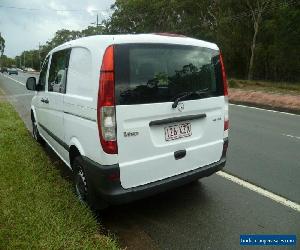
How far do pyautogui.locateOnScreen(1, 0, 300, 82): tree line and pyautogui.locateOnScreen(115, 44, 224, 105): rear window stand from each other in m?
23.7

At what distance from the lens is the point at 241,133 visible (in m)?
9.00

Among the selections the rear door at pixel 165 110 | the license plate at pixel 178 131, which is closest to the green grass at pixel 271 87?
the rear door at pixel 165 110

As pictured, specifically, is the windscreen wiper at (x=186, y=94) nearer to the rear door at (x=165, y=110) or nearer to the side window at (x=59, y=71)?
the rear door at (x=165, y=110)

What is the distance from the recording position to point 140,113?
3.67 meters

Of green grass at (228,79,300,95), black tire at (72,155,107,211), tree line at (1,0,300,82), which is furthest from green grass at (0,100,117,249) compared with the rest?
tree line at (1,0,300,82)

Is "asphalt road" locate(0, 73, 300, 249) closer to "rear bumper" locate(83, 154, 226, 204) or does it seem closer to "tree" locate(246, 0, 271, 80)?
"rear bumper" locate(83, 154, 226, 204)

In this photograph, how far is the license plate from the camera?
13.0 feet

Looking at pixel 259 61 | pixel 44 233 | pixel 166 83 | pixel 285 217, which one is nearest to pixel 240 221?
pixel 285 217

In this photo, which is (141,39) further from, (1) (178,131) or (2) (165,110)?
(1) (178,131)

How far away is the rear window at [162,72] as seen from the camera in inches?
143

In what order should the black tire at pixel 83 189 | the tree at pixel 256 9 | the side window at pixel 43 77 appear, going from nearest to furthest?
the black tire at pixel 83 189 → the side window at pixel 43 77 → the tree at pixel 256 9

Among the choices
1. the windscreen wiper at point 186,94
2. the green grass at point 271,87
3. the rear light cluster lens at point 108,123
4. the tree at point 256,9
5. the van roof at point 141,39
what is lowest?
the green grass at point 271,87

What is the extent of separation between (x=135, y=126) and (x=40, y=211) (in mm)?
1492

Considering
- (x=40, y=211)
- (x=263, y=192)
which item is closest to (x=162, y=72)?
(x=40, y=211)
